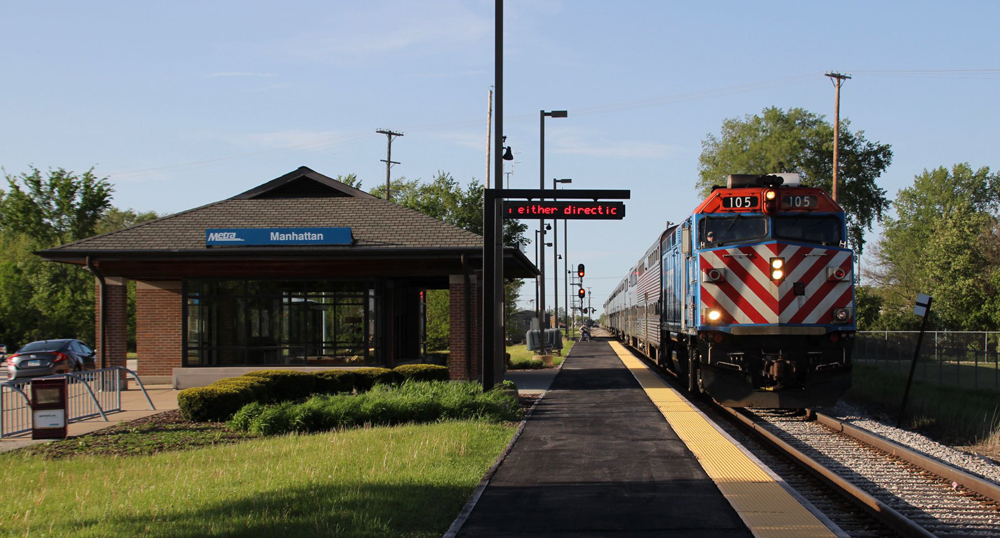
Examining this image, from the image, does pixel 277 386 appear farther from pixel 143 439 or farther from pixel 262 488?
pixel 262 488

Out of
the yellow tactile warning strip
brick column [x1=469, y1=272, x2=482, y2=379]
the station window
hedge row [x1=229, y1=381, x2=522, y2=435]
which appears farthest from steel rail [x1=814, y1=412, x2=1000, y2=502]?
the station window

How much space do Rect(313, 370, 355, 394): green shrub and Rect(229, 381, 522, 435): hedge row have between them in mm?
2850

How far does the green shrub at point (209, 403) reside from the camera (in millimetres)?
15609

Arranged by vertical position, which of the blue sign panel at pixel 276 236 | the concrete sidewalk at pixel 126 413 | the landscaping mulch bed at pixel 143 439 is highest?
the blue sign panel at pixel 276 236

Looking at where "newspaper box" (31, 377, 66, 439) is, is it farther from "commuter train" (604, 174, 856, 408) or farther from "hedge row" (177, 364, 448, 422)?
"commuter train" (604, 174, 856, 408)

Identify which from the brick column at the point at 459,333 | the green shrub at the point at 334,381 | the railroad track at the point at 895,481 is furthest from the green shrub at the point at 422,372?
the railroad track at the point at 895,481

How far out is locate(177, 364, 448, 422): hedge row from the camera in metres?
15.7

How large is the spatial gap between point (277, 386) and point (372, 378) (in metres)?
2.16

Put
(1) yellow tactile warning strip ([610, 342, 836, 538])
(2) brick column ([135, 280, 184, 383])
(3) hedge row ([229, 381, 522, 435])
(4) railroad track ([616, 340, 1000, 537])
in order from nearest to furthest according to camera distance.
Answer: (1) yellow tactile warning strip ([610, 342, 836, 538])
(4) railroad track ([616, 340, 1000, 537])
(3) hedge row ([229, 381, 522, 435])
(2) brick column ([135, 280, 184, 383])

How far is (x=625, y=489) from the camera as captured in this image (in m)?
8.94

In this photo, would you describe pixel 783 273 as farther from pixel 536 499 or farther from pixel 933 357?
pixel 933 357

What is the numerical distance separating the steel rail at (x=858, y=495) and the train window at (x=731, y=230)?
351 centimetres

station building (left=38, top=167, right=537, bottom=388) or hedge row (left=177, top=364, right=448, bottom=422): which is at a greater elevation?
station building (left=38, top=167, right=537, bottom=388)

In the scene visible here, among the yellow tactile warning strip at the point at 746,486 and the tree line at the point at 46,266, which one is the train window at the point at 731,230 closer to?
the yellow tactile warning strip at the point at 746,486
